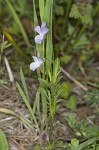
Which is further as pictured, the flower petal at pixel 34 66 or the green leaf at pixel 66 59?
the green leaf at pixel 66 59

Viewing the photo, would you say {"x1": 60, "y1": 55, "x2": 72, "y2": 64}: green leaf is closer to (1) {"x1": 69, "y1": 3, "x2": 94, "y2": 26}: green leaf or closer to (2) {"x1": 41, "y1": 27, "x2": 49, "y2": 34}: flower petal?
(1) {"x1": 69, "y1": 3, "x2": 94, "y2": 26}: green leaf

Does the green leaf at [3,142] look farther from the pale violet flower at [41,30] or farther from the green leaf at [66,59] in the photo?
the green leaf at [66,59]

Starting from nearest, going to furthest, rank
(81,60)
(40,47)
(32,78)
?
(40,47) < (32,78) < (81,60)

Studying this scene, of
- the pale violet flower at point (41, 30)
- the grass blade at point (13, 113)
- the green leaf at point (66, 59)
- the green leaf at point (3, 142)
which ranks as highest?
the pale violet flower at point (41, 30)

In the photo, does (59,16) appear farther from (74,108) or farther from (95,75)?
A: (74,108)

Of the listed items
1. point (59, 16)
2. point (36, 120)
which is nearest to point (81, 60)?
point (59, 16)

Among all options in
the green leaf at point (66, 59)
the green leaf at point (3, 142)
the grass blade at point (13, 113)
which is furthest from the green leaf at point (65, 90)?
the green leaf at point (3, 142)

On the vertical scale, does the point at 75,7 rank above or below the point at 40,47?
above

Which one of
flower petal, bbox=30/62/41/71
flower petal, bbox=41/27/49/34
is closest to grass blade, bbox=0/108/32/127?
flower petal, bbox=30/62/41/71

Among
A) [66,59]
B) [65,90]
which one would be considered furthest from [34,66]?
[66,59]

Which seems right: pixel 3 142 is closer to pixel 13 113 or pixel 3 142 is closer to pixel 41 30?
pixel 13 113

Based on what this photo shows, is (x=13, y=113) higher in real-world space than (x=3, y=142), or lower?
higher
